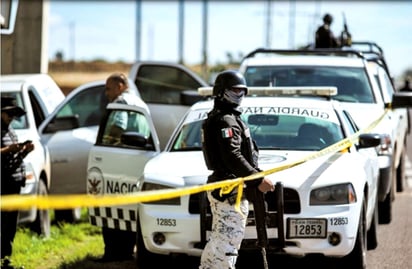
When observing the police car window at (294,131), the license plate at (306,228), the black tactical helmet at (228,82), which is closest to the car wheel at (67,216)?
the police car window at (294,131)

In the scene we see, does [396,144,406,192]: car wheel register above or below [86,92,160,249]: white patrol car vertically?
below

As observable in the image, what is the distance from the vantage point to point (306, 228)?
7.87 meters

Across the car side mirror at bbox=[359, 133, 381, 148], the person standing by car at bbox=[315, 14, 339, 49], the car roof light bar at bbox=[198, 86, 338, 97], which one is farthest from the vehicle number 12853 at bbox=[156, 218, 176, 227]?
the person standing by car at bbox=[315, 14, 339, 49]

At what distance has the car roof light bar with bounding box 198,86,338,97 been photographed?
9992 mm

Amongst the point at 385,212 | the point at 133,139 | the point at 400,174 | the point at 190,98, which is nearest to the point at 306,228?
the point at 133,139

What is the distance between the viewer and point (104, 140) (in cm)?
985

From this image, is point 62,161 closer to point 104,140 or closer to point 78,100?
point 78,100

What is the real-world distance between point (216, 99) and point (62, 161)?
505 centimetres

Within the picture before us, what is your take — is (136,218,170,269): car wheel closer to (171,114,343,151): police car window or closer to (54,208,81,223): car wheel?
(171,114,343,151): police car window

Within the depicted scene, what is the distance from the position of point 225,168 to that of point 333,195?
1.30 m

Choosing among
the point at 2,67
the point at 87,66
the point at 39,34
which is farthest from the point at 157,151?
the point at 87,66

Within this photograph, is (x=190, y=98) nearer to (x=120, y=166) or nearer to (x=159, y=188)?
(x=120, y=166)

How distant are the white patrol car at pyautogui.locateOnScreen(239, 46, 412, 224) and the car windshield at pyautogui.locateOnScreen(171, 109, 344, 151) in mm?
1714

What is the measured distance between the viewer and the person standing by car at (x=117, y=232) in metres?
9.53
